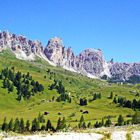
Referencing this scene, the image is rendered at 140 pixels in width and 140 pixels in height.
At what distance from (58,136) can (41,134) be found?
301 centimetres

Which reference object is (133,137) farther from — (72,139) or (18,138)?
(18,138)

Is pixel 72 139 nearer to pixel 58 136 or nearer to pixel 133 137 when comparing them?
pixel 58 136

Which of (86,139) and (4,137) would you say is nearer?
(4,137)

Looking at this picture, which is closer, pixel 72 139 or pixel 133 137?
pixel 72 139

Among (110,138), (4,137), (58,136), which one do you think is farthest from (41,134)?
(110,138)

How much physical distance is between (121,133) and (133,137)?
7.25 feet

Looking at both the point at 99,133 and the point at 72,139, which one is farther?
the point at 99,133

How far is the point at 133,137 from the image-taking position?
65.8 meters

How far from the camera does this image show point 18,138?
58.7m

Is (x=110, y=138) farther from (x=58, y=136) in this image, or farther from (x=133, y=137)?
(x=58, y=136)

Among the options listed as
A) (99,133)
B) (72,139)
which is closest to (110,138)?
(99,133)

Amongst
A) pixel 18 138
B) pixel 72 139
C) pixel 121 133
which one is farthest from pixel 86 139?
pixel 18 138

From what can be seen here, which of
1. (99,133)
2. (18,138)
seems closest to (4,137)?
(18,138)

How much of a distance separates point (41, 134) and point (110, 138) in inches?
467
